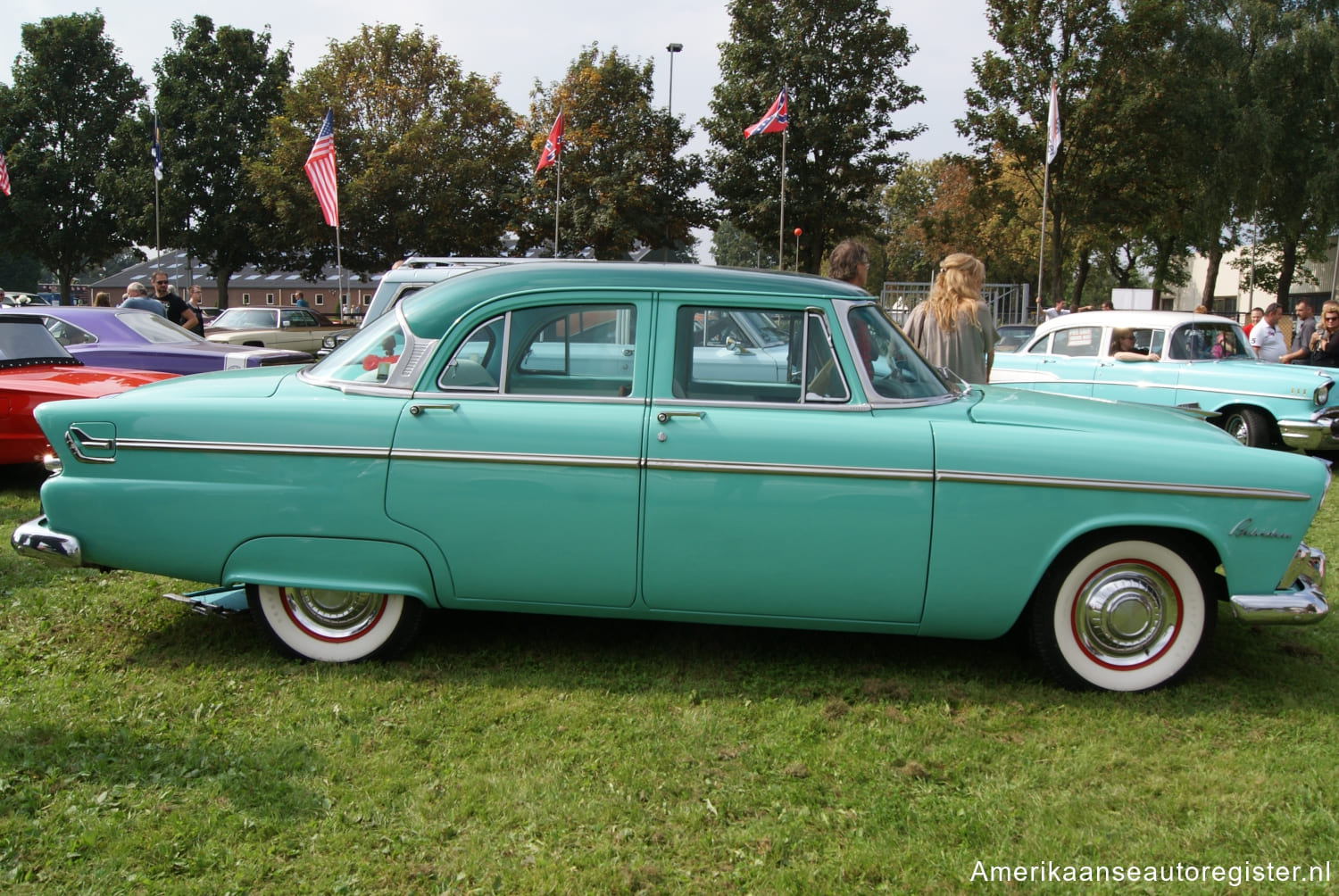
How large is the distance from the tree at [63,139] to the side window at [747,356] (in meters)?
42.6

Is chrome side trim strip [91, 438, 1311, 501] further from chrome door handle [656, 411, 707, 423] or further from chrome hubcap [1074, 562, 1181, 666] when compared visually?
chrome hubcap [1074, 562, 1181, 666]

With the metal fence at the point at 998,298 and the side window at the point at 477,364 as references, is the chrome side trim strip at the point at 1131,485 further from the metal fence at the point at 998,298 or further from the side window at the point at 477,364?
the metal fence at the point at 998,298

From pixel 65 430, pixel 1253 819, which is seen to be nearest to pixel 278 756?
pixel 65 430

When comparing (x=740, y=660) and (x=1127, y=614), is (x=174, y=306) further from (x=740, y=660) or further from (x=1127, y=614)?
(x=1127, y=614)

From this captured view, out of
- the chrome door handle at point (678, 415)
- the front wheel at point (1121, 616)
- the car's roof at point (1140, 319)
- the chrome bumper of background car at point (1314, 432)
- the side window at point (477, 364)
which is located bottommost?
the front wheel at point (1121, 616)

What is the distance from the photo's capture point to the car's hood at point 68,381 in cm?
683

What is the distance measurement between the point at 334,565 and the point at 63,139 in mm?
46433

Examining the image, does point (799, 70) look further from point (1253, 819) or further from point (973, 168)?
point (1253, 819)

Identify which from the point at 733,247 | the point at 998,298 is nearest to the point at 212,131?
the point at 998,298

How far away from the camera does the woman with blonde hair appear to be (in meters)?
5.45

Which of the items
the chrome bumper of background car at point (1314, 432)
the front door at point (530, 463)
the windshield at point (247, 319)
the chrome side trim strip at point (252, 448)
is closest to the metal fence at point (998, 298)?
the chrome bumper of background car at point (1314, 432)

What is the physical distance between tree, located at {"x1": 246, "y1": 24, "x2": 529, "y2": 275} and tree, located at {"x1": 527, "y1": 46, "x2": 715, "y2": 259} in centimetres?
159

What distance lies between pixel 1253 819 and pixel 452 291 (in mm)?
3382

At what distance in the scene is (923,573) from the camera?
3643 millimetres
